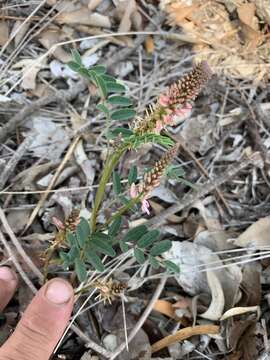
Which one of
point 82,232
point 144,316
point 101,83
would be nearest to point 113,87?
point 101,83

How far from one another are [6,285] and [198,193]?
0.58 meters

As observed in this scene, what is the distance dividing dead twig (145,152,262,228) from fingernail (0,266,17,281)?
38cm

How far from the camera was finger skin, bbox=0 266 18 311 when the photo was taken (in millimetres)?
1563

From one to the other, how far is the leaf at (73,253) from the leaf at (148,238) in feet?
0.48

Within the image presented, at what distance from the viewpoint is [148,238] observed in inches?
57.5

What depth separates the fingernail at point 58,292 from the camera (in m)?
1.43

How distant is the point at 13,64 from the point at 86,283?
74 centimetres

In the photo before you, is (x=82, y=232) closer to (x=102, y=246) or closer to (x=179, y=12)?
(x=102, y=246)

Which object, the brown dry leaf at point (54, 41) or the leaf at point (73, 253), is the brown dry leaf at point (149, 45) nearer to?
the brown dry leaf at point (54, 41)

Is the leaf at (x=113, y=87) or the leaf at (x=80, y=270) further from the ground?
the leaf at (x=113, y=87)

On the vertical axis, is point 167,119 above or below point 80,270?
above

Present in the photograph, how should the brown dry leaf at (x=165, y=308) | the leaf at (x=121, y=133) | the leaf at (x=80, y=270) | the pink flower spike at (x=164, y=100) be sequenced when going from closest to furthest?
the pink flower spike at (x=164, y=100) < the leaf at (x=121, y=133) < the leaf at (x=80, y=270) < the brown dry leaf at (x=165, y=308)

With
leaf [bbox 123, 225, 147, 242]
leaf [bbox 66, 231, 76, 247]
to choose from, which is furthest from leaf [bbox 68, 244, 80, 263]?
leaf [bbox 123, 225, 147, 242]

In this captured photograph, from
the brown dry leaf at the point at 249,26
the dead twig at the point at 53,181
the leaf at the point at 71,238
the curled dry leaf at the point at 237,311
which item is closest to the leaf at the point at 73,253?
the leaf at the point at 71,238
